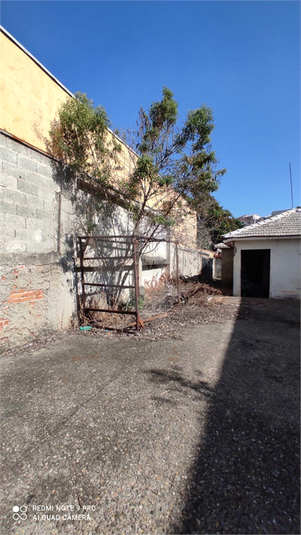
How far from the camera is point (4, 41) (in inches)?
153

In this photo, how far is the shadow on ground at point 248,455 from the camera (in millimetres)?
1479

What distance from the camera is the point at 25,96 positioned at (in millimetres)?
4238

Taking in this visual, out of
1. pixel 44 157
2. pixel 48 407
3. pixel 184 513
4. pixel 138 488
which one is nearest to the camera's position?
pixel 184 513

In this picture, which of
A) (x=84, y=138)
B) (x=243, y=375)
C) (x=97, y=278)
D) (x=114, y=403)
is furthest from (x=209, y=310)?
(x=84, y=138)

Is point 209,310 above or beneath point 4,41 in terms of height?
beneath

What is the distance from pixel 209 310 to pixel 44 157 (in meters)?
5.66

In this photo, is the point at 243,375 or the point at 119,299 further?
the point at 119,299

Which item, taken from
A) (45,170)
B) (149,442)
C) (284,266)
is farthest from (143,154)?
(284,266)

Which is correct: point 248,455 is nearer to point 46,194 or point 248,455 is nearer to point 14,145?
point 46,194

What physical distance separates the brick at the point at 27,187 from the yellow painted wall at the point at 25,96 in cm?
73

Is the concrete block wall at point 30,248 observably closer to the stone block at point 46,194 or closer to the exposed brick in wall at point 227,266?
the stone block at point 46,194

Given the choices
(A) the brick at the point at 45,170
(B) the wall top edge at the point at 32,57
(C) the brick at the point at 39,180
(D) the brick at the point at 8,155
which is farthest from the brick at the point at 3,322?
(B) the wall top edge at the point at 32,57

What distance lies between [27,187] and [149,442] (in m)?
4.25

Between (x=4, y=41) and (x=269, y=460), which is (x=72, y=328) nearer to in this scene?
(x=269, y=460)
